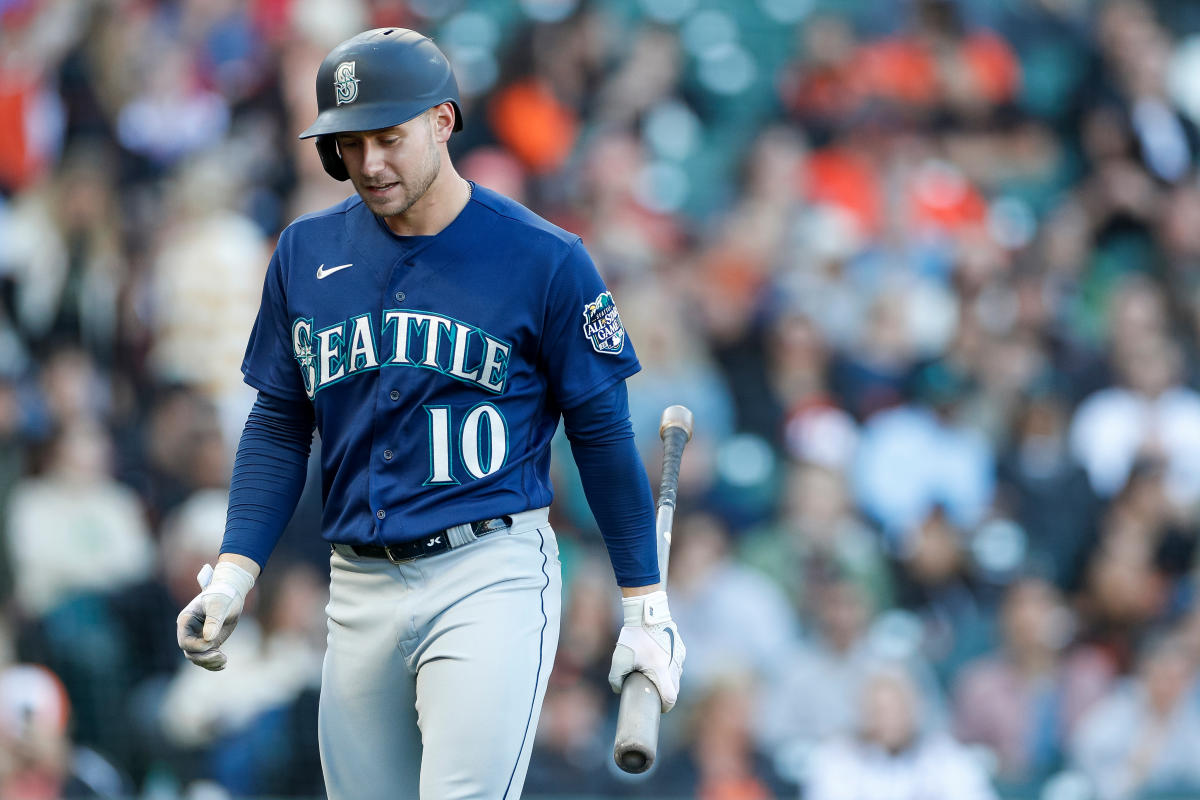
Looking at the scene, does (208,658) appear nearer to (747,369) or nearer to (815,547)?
(815,547)

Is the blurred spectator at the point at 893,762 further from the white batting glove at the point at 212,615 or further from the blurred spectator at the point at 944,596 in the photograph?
the white batting glove at the point at 212,615

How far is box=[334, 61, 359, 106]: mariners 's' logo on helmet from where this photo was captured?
2.77m

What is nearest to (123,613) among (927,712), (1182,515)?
(927,712)

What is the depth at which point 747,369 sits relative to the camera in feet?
23.8

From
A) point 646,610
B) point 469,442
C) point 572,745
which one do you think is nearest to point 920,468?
point 572,745

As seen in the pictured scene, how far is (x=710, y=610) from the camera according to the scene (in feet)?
21.2

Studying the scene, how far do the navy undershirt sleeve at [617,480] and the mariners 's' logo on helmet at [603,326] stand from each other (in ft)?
0.26

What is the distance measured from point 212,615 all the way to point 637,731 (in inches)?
31.5

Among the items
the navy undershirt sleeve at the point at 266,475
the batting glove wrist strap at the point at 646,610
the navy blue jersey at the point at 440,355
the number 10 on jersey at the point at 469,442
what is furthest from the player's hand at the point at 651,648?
the navy undershirt sleeve at the point at 266,475

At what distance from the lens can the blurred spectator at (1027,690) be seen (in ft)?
20.7

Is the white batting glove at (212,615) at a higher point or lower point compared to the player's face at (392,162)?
lower

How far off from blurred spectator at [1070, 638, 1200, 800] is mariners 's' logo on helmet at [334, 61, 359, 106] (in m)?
4.70

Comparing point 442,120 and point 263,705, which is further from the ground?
point 442,120

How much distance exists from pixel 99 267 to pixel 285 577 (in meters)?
1.95
